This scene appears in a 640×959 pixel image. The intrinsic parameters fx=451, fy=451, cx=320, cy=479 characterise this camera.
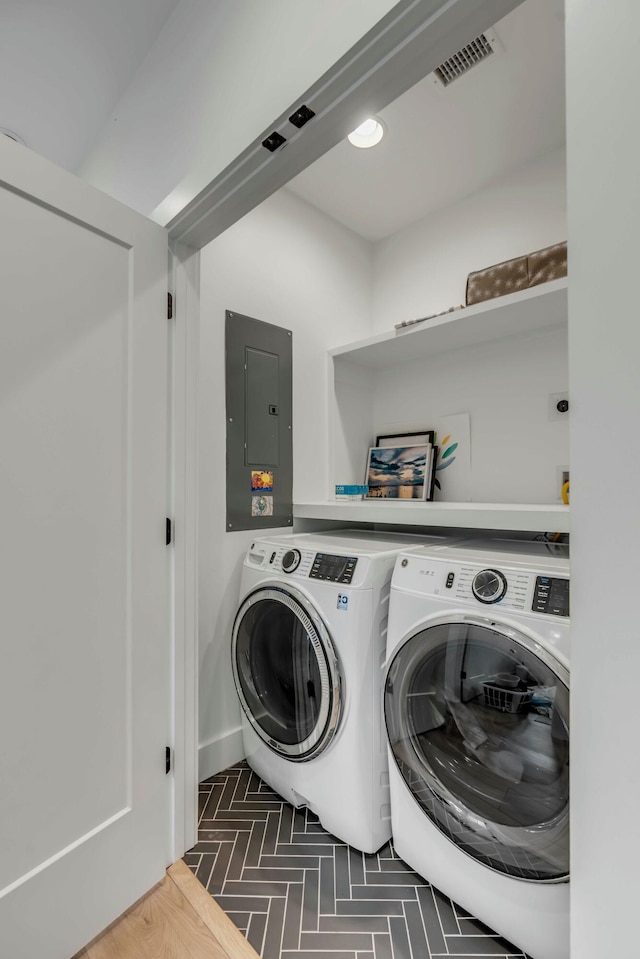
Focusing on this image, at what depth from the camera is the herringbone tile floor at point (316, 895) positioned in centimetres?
114

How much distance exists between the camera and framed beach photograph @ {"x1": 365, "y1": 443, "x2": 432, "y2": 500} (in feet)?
7.62

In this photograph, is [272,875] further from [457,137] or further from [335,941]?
[457,137]

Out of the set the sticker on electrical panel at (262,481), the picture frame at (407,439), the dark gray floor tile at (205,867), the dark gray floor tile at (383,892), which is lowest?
the dark gray floor tile at (205,867)

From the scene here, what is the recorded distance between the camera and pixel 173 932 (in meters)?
1.18

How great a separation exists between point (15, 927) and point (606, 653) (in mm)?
1370

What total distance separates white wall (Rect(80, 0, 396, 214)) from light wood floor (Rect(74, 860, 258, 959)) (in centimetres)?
200

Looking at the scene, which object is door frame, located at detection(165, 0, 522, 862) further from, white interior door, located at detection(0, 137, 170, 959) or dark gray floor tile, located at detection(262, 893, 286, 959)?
dark gray floor tile, located at detection(262, 893, 286, 959)

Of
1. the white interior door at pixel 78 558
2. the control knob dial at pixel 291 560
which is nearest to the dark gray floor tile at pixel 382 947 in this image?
the white interior door at pixel 78 558

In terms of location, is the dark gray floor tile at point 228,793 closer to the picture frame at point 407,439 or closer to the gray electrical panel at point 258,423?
the gray electrical panel at point 258,423

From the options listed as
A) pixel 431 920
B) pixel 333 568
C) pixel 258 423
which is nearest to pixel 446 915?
pixel 431 920

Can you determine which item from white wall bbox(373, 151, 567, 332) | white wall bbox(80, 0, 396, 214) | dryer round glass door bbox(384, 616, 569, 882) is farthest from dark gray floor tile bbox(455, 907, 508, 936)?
white wall bbox(373, 151, 567, 332)

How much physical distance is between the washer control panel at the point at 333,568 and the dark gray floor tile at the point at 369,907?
879 mm

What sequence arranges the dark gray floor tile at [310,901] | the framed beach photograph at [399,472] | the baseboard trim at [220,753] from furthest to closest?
the framed beach photograph at [399,472], the baseboard trim at [220,753], the dark gray floor tile at [310,901]

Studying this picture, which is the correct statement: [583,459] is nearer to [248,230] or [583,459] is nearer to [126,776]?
[126,776]
